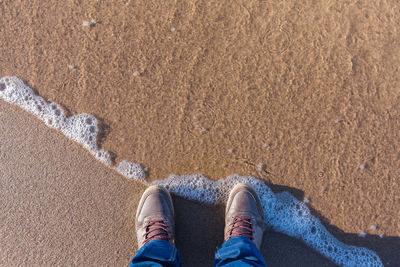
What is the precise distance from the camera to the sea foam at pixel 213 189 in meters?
1.64

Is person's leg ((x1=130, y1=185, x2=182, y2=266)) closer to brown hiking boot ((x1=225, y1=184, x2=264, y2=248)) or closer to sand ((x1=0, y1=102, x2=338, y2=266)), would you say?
sand ((x1=0, y1=102, x2=338, y2=266))

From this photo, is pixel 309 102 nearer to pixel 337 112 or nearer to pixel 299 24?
pixel 337 112

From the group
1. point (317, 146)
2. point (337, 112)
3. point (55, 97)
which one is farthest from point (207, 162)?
point (55, 97)

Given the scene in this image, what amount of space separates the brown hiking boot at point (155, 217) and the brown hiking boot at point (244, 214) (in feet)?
1.19

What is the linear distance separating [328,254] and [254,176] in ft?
2.22

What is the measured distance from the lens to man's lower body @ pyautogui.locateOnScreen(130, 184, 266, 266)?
4.74 ft

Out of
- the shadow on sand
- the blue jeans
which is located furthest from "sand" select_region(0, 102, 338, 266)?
the blue jeans

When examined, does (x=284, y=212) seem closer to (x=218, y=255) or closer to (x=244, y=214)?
(x=244, y=214)

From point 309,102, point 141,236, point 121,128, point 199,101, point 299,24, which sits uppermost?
point 299,24

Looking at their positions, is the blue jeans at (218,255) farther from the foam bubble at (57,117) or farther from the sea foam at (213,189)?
the foam bubble at (57,117)

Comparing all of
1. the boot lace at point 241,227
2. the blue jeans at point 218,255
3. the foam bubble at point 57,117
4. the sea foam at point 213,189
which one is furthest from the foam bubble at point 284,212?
the foam bubble at point 57,117

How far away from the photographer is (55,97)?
173 centimetres

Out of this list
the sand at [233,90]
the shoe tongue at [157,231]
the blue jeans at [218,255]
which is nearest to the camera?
the blue jeans at [218,255]

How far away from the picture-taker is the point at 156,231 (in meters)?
1.56
